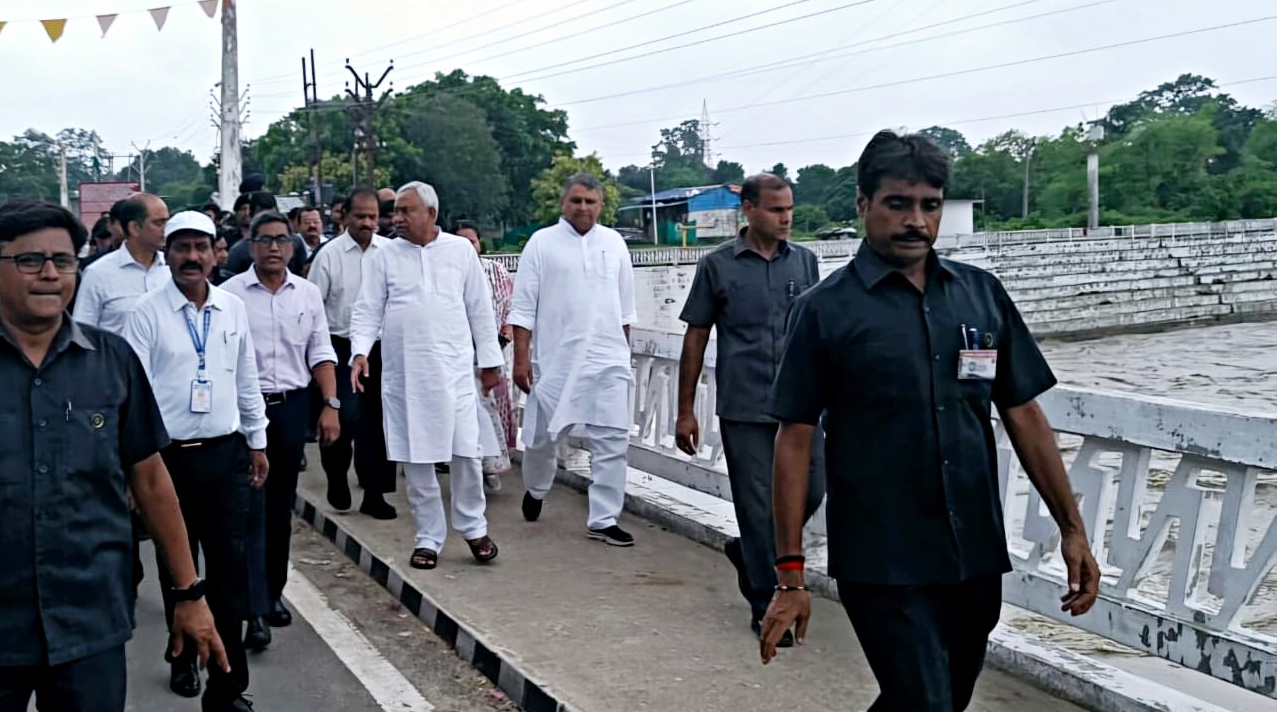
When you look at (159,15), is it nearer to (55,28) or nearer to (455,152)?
(55,28)

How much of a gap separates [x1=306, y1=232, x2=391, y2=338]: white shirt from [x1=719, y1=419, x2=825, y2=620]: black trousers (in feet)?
12.1

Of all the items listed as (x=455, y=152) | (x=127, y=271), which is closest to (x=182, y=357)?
(x=127, y=271)

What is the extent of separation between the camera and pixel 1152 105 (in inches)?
4338

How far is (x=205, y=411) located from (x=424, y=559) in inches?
91.5

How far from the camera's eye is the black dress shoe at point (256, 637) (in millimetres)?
5805

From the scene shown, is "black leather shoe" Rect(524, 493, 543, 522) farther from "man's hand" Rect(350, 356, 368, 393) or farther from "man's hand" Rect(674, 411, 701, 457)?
"man's hand" Rect(674, 411, 701, 457)

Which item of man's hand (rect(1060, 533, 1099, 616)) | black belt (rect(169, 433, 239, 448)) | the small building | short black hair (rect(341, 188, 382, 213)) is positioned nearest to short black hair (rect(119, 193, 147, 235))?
black belt (rect(169, 433, 239, 448))

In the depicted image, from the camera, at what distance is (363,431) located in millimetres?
8195

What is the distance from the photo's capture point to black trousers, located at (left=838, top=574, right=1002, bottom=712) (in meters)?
3.13

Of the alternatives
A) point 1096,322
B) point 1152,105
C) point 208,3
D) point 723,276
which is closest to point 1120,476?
point 723,276

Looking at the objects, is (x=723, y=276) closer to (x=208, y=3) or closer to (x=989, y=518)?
(x=989, y=518)

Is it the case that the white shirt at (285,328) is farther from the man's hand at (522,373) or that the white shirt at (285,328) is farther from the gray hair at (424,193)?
the man's hand at (522,373)

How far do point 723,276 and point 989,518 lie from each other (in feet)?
8.64

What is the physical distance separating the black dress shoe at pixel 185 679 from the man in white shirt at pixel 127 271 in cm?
151
